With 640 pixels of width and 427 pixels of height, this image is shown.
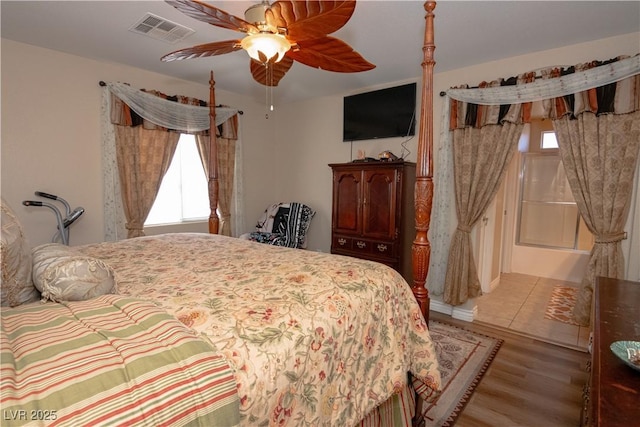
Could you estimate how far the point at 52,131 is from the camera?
2.93 m

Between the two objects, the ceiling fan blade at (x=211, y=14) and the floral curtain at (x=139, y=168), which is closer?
the ceiling fan blade at (x=211, y=14)

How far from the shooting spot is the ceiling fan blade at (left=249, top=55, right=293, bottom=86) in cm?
221

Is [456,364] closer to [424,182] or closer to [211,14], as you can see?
[424,182]

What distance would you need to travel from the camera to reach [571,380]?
7.43 ft

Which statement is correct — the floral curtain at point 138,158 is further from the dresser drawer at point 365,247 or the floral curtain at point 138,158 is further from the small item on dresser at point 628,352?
the small item on dresser at point 628,352

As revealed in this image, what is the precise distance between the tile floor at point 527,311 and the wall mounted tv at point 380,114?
215 cm

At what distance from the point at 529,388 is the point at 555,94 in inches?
89.4

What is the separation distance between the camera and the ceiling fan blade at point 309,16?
4.71ft

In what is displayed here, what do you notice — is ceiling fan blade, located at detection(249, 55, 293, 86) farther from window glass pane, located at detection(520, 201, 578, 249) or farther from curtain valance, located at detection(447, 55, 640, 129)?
window glass pane, located at detection(520, 201, 578, 249)

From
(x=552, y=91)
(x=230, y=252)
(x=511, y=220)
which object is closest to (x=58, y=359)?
(x=230, y=252)

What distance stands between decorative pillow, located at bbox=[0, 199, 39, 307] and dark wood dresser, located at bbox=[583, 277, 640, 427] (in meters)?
1.71

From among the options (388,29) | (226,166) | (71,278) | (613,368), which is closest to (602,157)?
(388,29)

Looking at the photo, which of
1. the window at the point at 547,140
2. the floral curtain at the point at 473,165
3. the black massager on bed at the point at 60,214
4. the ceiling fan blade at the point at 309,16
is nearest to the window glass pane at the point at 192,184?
the black massager on bed at the point at 60,214

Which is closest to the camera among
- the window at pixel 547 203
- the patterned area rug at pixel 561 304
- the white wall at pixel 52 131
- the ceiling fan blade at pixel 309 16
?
the ceiling fan blade at pixel 309 16
